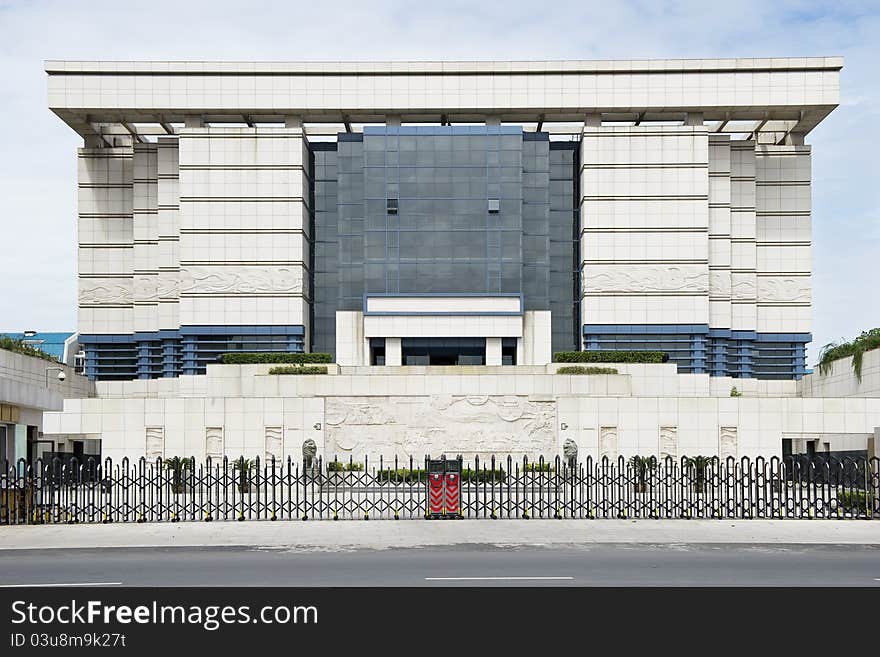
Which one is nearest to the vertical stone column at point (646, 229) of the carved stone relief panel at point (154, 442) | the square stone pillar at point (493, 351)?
the square stone pillar at point (493, 351)

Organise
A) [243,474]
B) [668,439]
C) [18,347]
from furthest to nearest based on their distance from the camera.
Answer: [18,347], [668,439], [243,474]

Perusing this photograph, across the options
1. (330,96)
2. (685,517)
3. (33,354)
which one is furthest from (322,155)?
(685,517)

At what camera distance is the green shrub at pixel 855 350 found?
166 ft

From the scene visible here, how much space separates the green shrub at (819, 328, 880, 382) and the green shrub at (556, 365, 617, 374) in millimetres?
12076

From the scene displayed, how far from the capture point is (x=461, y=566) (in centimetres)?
1802

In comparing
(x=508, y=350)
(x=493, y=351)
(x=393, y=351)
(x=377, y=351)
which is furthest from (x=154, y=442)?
(x=508, y=350)

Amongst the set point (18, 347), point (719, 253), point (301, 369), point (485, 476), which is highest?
point (719, 253)

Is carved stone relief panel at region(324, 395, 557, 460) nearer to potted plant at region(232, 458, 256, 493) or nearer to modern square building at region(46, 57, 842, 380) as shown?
potted plant at region(232, 458, 256, 493)

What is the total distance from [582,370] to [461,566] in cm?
3124

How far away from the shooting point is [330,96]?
62406 millimetres

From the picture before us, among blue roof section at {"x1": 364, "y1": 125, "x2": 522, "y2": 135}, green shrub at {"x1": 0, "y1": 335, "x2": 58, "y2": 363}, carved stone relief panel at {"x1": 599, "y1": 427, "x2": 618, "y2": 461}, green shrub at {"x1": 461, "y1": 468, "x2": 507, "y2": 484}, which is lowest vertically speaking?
green shrub at {"x1": 461, "y1": 468, "x2": 507, "y2": 484}

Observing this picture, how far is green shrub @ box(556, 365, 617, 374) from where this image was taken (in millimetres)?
48594

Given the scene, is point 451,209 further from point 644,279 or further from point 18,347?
point 18,347

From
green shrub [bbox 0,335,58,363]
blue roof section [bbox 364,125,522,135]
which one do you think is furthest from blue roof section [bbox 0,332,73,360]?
blue roof section [bbox 364,125,522,135]
